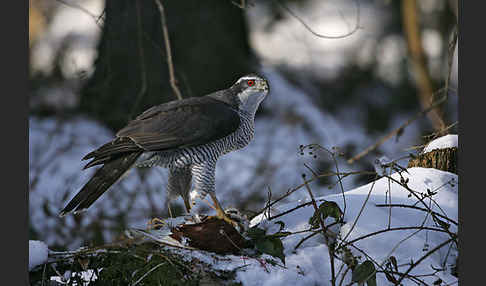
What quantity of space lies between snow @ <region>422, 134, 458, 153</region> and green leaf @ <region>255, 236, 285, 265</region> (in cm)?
119

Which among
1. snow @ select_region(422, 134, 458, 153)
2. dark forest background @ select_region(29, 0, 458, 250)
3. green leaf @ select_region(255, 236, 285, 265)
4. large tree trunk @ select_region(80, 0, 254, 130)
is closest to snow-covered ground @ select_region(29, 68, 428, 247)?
dark forest background @ select_region(29, 0, 458, 250)

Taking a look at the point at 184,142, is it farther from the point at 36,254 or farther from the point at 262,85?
the point at 36,254

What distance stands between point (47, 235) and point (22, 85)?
2693mm

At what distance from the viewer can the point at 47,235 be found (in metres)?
4.65

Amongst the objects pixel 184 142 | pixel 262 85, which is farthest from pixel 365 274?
pixel 262 85

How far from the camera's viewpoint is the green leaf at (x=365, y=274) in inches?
82.0

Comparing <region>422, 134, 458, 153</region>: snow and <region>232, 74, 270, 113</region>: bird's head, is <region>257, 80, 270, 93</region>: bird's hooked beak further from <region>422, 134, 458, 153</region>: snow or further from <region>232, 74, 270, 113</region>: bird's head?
<region>422, 134, 458, 153</region>: snow

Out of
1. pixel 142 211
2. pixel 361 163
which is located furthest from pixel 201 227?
pixel 361 163

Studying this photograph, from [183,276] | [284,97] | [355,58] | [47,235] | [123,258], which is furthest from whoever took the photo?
[355,58]

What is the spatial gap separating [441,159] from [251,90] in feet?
3.49

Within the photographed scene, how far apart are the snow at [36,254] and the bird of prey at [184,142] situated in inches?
6.7

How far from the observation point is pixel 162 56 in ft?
17.1

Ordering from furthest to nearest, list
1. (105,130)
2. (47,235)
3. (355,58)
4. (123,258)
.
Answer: (355,58) → (105,130) → (47,235) → (123,258)
